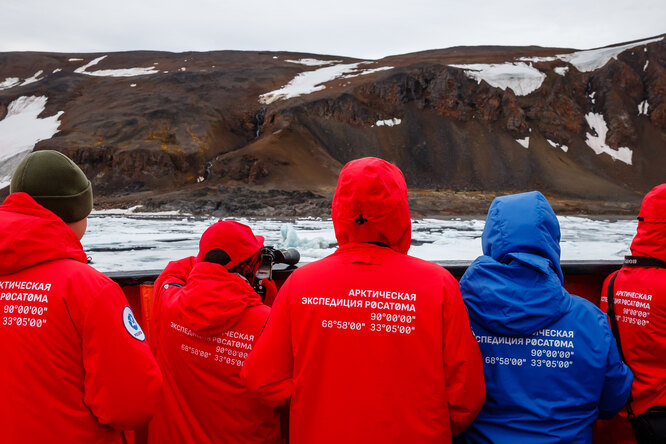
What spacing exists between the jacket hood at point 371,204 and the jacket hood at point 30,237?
2.86 ft

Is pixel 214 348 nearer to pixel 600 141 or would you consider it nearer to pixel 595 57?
pixel 600 141

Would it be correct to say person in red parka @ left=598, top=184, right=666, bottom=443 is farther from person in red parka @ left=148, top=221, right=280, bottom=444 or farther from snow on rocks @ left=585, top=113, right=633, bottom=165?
snow on rocks @ left=585, top=113, right=633, bottom=165

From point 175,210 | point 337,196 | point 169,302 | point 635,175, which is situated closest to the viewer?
point 337,196

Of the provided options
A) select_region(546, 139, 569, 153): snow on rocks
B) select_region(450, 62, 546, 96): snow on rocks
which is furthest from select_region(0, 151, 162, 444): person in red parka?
select_region(546, 139, 569, 153): snow on rocks

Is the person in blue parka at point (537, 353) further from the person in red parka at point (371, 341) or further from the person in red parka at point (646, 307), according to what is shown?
the person in red parka at point (646, 307)

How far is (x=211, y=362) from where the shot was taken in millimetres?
2043

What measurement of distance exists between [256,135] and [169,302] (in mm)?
50609

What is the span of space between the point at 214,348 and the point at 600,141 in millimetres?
61334

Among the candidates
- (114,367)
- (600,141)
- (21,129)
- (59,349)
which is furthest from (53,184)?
(21,129)

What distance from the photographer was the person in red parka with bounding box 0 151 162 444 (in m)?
1.50

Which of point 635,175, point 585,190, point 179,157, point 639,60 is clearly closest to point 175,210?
point 179,157

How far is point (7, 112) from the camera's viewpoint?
5872 centimetres

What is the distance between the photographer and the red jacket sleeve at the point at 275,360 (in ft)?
5.51

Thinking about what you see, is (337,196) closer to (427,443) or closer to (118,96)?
(427,443)
